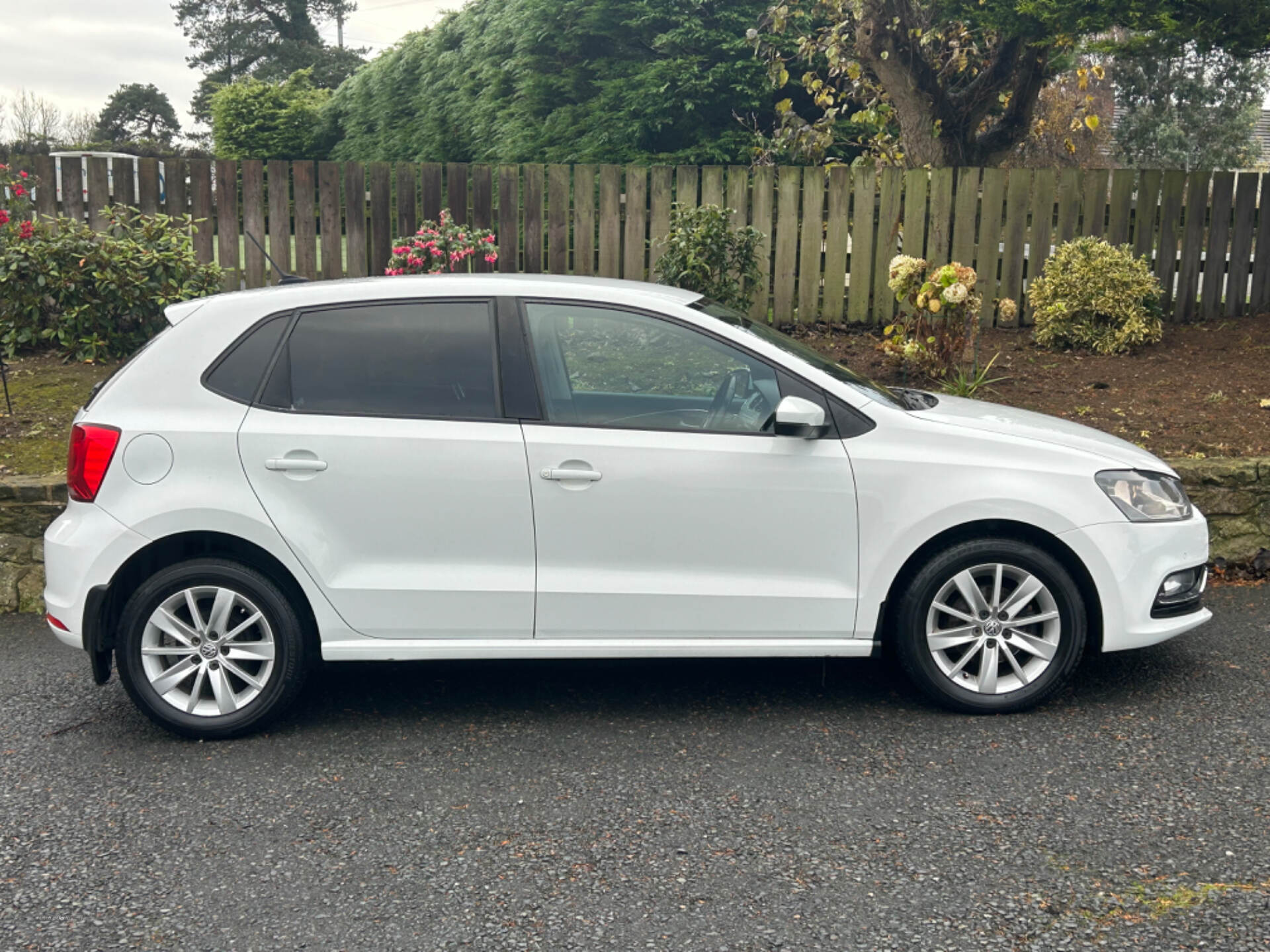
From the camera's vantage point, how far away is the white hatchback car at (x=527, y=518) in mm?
4430

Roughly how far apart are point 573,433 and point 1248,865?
8.42 ft

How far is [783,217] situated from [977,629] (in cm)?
705

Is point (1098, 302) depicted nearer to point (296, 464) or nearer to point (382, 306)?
point (382, 306)

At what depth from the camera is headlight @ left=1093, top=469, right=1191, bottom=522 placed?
4.67 metres

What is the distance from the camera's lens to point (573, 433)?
450 centimetres

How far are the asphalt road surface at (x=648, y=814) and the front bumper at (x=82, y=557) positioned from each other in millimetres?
520

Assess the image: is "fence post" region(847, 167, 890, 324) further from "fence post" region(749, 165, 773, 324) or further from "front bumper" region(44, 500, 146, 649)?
"front bumper" region(44, 500, 146, 649)

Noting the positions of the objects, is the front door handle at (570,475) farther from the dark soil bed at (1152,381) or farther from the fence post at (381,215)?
the fence post at (381,215)

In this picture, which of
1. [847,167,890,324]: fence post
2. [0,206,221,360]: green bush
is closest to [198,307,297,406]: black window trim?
[0,206,221,360]: green bush

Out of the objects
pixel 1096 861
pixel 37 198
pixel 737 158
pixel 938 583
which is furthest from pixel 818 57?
pixel 1096 861

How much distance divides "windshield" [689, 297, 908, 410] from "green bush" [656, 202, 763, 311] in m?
4.71

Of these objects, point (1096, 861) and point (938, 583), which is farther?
point (938, 583)

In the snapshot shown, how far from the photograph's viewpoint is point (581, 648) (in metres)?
4.53

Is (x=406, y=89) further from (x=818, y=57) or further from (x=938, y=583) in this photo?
(x=938, y=583)
